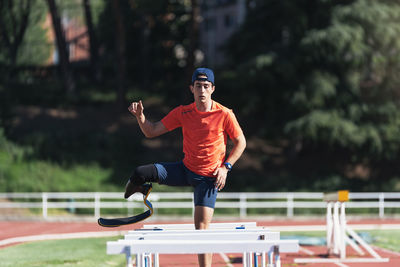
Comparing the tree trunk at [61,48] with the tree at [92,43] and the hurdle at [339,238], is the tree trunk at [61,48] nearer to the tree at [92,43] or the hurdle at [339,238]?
the tree at [92,43]

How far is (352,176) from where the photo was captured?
31.6m

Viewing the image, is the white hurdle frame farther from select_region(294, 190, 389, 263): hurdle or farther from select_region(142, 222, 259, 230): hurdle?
select_region(294, 190, 389, 263): hurdle

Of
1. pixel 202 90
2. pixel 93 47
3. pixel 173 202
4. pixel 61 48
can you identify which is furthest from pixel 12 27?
pixel 202 90

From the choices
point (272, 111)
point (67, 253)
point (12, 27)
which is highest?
point (12, 27)

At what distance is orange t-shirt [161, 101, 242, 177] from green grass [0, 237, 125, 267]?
4.33 m

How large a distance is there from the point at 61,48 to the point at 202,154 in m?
33.8

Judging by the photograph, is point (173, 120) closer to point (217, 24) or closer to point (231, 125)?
point (231, 125)

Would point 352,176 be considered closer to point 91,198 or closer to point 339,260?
point 91,198

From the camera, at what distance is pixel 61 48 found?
38.1 metres

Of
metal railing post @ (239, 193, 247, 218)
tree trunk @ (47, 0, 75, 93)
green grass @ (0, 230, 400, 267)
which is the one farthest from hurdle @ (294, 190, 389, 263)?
tree trunk @ (47, 0, 75, 93)

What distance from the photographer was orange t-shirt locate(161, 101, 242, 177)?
5.79 meters

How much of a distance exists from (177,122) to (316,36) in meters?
22.9

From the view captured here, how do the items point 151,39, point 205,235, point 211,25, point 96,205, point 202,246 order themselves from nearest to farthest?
point 202,246 < point 205,235 < point 96,205 < point 151,39 < point 211,25

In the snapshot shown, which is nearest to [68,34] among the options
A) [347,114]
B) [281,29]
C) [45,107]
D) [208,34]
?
[208,34]
